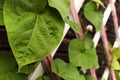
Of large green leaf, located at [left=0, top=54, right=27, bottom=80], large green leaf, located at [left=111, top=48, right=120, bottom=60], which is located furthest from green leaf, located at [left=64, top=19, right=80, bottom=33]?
large green leaf, located at [left=111, top=48, right=120, bottom=60]

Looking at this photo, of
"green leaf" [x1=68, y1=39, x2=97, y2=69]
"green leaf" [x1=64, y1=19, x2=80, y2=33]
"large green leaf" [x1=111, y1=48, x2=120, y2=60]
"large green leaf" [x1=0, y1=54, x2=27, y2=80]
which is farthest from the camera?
"large green leaf" [x1=111, y1=48, x2=120, y2=60]

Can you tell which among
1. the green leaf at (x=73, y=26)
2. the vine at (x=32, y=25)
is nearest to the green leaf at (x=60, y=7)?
the vine at (x=32, y=25)

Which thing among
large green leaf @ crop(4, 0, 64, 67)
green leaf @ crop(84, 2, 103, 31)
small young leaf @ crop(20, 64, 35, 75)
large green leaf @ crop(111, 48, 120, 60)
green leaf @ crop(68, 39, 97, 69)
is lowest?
large green leaf @ crop(111, 48, 120, 60)

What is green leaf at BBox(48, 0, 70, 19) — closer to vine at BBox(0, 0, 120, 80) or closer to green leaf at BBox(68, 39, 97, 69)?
vine at BBox(0, 0, 120, 80)

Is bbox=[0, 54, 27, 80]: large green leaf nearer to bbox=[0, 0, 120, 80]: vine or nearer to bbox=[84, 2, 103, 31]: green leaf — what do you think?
bbox=[0, 0, 120, 80]: vine

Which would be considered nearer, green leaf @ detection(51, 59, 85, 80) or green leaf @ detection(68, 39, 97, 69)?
green leaf @ detection(51, 59, 85, 80)

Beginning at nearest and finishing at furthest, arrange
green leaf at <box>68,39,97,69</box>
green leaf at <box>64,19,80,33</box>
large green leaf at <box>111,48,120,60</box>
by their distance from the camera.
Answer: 1. green leaf at <box>64,19,80,33</box>
2. green leaf at <box>68,39,97,69</box>
3. large green leaf at <box>111,48,120,60</box>

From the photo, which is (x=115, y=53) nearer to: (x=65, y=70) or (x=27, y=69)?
(x=65, y=70)

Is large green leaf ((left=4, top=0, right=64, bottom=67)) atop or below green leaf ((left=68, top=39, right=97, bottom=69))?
atop
